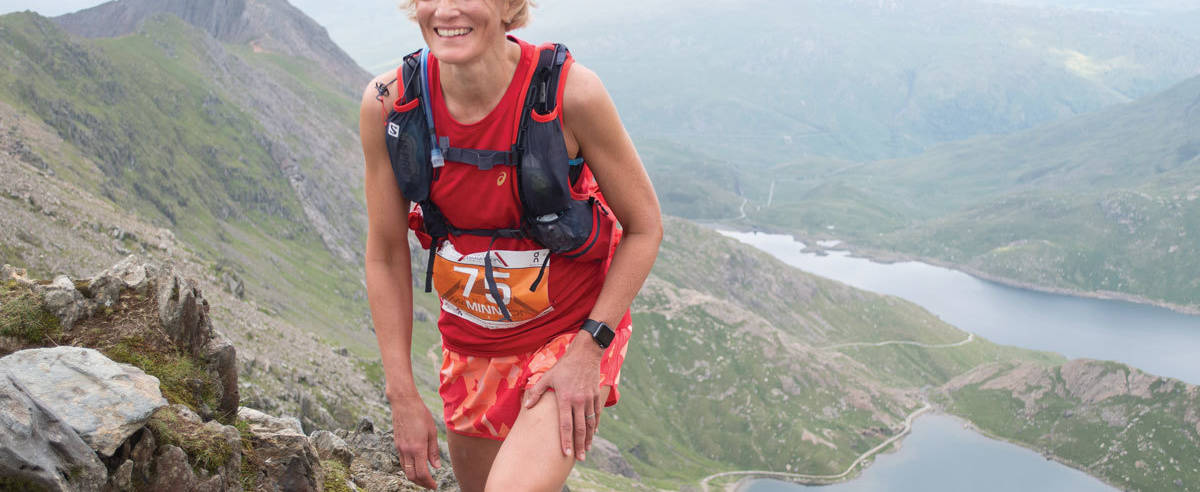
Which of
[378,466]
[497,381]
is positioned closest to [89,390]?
[497,381]

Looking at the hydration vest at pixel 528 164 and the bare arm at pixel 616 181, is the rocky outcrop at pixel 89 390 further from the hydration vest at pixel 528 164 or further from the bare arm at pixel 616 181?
the bare arm at pixel 616 181

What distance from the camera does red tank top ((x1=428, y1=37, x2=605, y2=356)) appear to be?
6.62 meters

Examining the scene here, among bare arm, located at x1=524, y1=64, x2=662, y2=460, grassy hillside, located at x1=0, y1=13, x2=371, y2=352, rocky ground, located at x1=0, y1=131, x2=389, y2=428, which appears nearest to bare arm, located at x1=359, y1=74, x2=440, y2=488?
bare arm, located at x1=524, y1=64, x2=662, y2=460

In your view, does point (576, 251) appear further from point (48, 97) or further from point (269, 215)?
point (269, 215)

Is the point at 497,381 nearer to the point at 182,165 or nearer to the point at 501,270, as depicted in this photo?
the point at 501,270

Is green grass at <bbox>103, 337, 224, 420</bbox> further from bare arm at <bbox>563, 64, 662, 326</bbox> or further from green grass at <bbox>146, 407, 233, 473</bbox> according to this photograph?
bare arm at <bbox>563, 64, 662, 326</bbox>

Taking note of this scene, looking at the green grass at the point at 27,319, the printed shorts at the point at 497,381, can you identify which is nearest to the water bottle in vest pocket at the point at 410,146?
the printed shorts at the point at 497,381

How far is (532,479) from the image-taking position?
634cm

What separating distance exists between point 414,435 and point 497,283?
1.84m

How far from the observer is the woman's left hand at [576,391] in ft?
22.0

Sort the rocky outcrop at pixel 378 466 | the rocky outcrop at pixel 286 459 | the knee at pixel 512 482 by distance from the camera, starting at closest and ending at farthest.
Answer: the knee at pixel 512 482 < the rocky outcrop at pixel 286 459 < the rocky outcrop at pixel 378 466

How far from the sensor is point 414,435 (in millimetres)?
7781

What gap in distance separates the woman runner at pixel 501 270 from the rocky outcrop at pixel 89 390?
2.47 m

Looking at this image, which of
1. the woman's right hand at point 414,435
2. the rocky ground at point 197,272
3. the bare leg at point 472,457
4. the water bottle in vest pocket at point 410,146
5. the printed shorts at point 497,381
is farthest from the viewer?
the rocky ground at point 197,272
